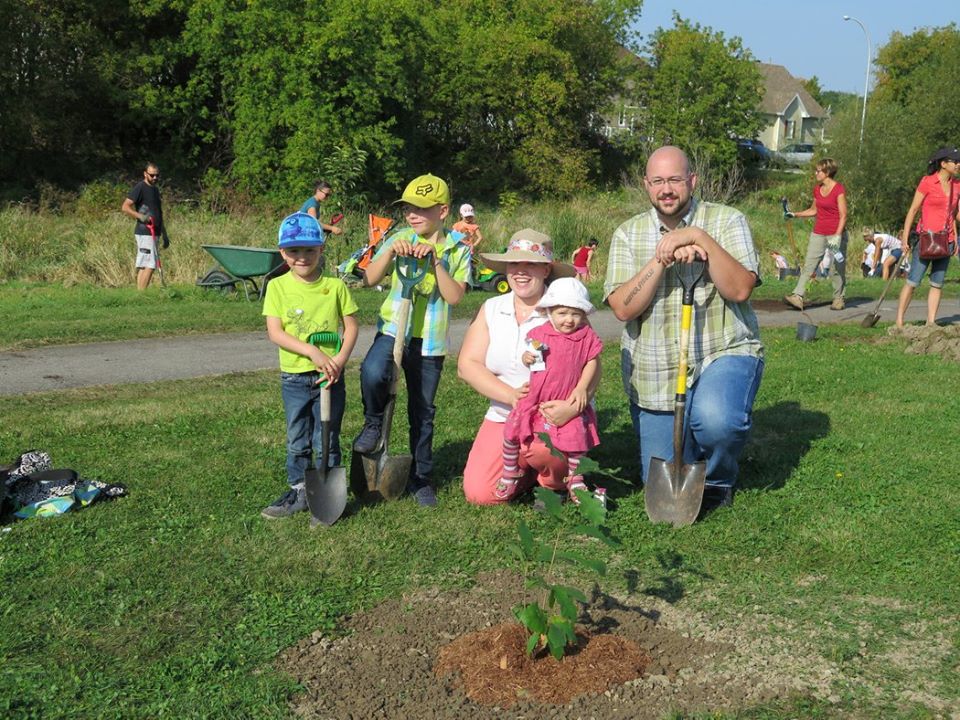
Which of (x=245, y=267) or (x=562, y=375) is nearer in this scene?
(x=562, y=375)

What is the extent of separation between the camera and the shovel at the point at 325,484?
534 cm

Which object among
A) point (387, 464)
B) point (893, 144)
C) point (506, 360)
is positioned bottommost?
point (387, 464)

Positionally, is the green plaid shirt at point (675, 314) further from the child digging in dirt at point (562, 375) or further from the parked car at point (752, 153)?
the parked car at point (752, 153)

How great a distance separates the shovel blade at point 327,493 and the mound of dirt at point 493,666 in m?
1.03

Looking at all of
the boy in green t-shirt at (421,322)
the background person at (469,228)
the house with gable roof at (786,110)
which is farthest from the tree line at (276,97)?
the house with gable roof at (786,110)

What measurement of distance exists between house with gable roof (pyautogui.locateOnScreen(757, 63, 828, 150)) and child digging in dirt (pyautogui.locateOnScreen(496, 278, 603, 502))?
287 feet

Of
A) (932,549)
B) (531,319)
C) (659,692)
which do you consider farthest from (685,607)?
(531,319)

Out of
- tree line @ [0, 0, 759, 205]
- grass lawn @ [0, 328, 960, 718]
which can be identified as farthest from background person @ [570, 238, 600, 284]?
grass lawn @ [0, 328, 960, 718]

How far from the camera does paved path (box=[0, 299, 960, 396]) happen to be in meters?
9.33

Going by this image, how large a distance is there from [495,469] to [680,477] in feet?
3.31

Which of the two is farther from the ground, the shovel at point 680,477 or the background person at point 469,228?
the background person at point 469,228

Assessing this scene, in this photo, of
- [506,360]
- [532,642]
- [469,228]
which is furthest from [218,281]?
[532,642]

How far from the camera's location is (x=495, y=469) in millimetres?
5723

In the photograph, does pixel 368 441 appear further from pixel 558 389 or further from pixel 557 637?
pixel 557 637
